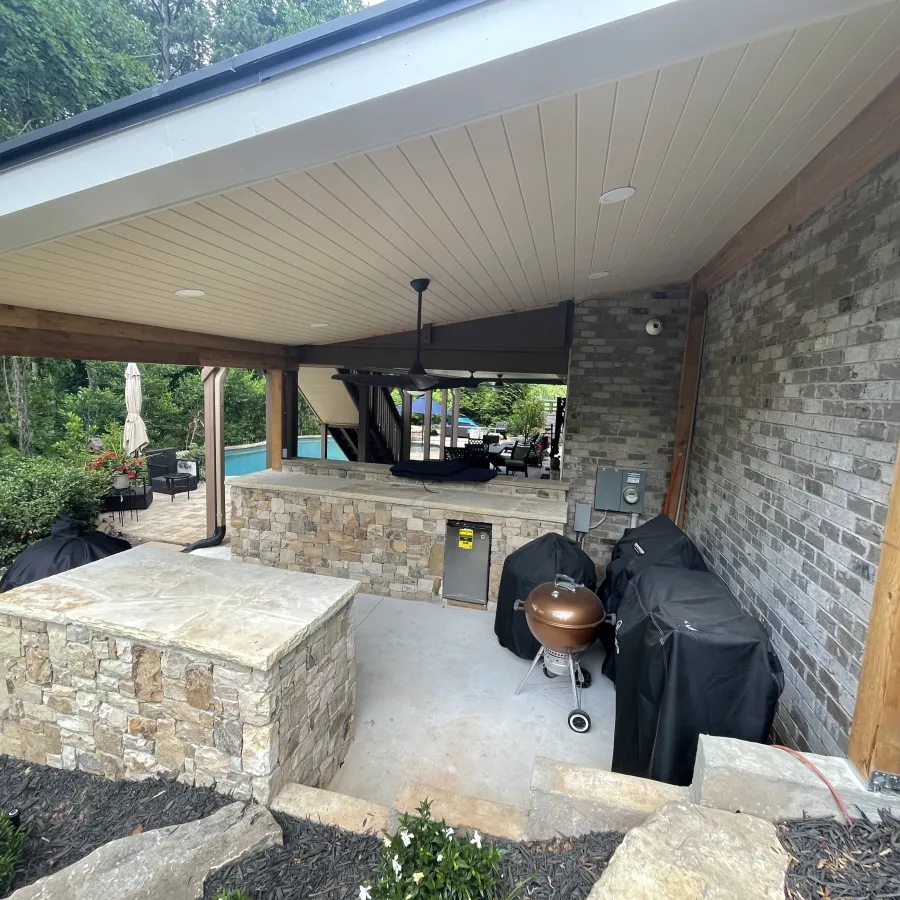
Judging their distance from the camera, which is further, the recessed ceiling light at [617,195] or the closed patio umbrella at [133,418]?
the closed patio umbrella at [133,418]

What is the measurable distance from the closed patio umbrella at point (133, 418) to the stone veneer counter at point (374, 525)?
3.72m

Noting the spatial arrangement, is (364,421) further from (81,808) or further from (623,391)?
(81,808)

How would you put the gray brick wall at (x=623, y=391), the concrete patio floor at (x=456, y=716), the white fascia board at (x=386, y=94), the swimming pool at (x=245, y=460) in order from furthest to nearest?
the swimming pool at (x=245, y=460)
the gray brick wall at (x=623, y=391)
the concrete patio floor at (x=456, y=716)
the white fascia board at (x=386, y=94)

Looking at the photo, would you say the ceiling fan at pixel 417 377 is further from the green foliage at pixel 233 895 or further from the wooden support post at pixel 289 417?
the green foliage at pixel 233 895

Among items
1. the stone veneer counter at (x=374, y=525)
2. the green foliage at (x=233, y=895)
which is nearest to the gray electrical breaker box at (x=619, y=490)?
the stone veneer counter at (x=374, y=525)

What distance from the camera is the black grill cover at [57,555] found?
3971 mm

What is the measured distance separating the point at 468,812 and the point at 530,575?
198 cm

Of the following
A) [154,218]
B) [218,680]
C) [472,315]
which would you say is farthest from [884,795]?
[472,315]

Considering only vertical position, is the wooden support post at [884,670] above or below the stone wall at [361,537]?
above

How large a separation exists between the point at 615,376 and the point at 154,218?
4306 millimetres

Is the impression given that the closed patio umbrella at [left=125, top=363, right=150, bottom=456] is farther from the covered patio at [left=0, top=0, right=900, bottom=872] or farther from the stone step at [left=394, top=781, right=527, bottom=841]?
the stone step at [left=394, top=781, right=527, bottom=841]

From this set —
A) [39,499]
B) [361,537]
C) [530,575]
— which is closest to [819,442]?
[530,575]

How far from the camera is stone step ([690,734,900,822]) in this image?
5.49 ft

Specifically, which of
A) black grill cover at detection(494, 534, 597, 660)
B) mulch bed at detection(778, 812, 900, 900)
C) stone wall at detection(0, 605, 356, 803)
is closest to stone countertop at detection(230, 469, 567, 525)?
black grill cover at detection(494, 534, 597, 660)
